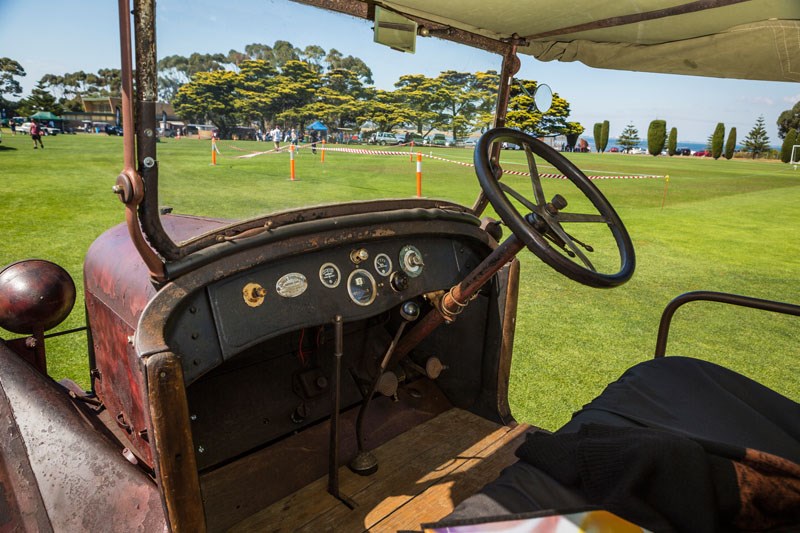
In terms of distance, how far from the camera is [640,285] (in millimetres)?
6527

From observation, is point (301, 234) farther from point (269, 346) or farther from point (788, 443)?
point (788, 443)

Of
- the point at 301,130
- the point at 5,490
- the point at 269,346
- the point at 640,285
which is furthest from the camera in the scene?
the point at 640,285

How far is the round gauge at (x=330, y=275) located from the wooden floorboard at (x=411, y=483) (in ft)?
2.79

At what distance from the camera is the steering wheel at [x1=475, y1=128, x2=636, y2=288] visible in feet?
5.56

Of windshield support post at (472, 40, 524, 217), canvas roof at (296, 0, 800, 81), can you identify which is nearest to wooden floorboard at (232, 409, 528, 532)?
windshield support post at (472, 40, 524, 217)

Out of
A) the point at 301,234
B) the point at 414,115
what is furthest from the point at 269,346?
the point at 414,115

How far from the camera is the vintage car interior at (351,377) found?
4.55 ft

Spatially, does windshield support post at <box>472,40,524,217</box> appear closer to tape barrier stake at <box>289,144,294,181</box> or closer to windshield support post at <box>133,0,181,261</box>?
tape barrier stake at <box>289,144,294,181</box>

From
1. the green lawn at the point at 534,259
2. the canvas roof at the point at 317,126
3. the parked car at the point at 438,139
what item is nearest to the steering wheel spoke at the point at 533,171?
the green lawn at the point at 534,259

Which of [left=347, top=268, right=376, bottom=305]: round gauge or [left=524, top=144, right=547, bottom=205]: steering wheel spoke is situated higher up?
[left=524, top=144, right=547, bottom=205]: steering wheel spoke

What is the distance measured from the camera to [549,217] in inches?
75.5

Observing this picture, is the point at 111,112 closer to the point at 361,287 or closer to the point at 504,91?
the point at 361,287

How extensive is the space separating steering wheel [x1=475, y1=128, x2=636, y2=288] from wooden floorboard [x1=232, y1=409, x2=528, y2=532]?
97 centimetres

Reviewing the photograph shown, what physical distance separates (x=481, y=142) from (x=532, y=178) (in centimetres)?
41
